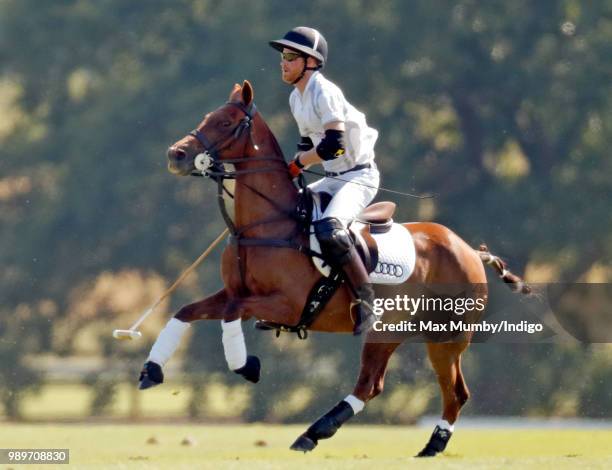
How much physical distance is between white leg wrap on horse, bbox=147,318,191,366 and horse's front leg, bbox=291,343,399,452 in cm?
116

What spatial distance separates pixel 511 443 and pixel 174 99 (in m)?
10.7

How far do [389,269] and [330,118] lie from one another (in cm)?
136

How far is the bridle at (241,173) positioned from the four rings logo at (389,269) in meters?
0.65

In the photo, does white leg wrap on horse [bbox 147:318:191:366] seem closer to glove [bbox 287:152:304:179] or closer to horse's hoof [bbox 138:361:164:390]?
horse's hoof [bbox 138:361:164:390]

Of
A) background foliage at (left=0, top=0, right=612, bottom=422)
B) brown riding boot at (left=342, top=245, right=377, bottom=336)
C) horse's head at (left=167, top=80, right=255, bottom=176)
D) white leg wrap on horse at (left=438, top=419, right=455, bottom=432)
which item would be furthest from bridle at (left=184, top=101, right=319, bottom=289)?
background foliage at (left=0, top=0, right=612, bottom=422)

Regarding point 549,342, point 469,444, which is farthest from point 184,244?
point 469,444

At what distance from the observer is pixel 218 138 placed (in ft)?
34.2

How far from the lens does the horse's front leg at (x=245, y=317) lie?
32.9ft

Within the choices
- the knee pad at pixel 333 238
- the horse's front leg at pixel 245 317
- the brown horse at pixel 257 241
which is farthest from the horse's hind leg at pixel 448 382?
the horse's front leg at pixel 245 317

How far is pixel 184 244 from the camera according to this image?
2384 cm

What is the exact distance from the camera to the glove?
424 inches

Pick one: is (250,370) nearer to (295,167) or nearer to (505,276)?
(295,167)

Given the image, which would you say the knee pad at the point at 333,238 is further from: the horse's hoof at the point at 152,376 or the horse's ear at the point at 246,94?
the horse's hoof at the point at 152,376

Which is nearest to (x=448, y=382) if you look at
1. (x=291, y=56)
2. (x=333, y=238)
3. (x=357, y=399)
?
(x=357, y=399)
